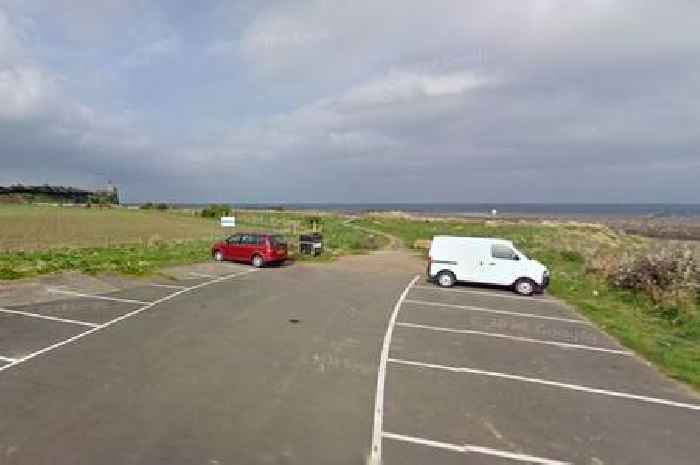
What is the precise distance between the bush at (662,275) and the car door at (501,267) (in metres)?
4.20

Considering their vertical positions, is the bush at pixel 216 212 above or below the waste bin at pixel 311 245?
above

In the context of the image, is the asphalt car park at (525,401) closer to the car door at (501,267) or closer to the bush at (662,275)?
the bush at (662,275)

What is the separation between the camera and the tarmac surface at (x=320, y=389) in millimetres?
5273

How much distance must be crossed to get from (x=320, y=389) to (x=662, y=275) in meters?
14.3

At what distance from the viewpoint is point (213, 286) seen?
1612 cm

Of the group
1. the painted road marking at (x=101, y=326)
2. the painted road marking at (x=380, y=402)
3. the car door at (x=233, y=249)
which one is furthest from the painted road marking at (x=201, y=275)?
the painted road marking at (x=380, y=402)

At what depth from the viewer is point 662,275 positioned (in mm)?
15789

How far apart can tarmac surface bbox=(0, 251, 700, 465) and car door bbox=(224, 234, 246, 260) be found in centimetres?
1035

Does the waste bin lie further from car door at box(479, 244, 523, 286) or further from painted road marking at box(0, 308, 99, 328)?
painted road marking at box(0, 308, 99, 328)

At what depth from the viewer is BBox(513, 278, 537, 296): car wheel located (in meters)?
16.7

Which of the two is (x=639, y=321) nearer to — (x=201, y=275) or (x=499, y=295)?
(x=499, y=295)

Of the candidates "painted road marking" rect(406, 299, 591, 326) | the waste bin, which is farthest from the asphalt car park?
the waste bin

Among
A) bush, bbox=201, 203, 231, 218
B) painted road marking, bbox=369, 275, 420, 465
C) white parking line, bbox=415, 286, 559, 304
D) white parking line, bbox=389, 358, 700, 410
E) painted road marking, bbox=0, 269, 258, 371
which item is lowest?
white parking line, bbox=415, 286, 559, 304

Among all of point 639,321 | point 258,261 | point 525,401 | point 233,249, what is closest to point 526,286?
point 639,321
